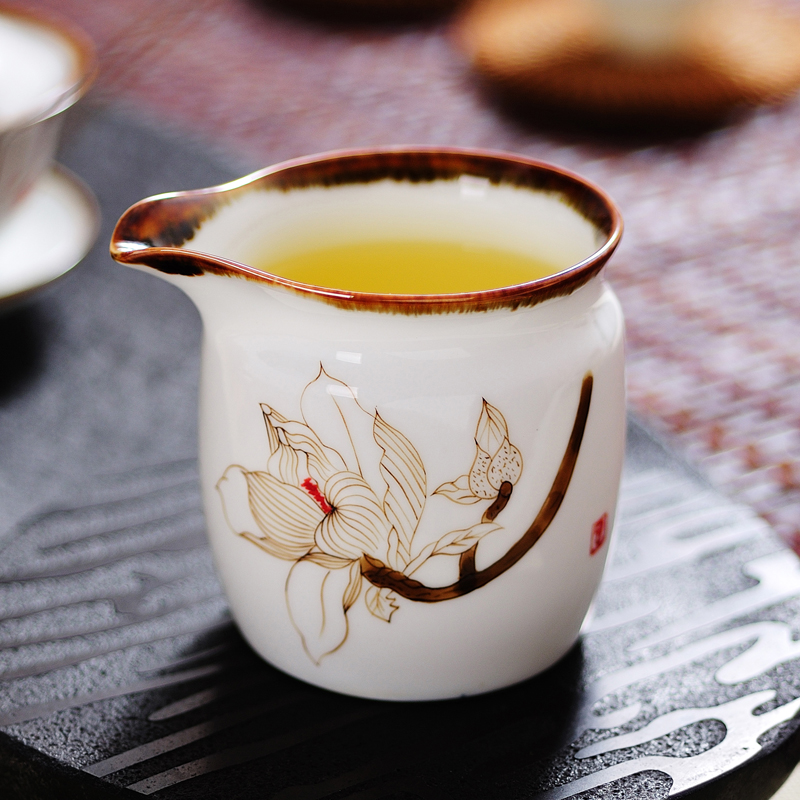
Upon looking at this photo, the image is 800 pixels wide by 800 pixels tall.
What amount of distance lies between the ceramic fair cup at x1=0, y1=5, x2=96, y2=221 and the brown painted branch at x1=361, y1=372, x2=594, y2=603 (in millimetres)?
325

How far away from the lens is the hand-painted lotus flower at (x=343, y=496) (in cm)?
32

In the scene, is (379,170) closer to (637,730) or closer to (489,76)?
(637,730)

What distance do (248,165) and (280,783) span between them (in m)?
0.49

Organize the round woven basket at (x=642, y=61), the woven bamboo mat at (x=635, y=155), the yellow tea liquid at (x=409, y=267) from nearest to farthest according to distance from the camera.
Answer: 1. the yellow tea liquid at (x=409, y=267)
2. the woven bamboo mat at (x=635, y=155)
3. the round woven basket at (x=642, y=61)

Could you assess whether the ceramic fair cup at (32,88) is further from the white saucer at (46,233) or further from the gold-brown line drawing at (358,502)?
the gold-brown line drawing at (358,502)

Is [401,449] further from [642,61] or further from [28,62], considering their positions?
[642,61]

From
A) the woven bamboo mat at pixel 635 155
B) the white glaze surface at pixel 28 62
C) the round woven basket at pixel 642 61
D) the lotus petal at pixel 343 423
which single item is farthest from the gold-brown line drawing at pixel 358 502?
the round woven basket at pixel 642 61

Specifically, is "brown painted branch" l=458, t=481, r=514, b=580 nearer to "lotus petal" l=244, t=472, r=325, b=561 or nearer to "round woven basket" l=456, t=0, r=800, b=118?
"lotus petal" l=244, t=472, r=325, b=561

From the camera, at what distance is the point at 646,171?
95 centimetres

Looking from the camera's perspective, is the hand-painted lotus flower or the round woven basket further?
the round woven basket

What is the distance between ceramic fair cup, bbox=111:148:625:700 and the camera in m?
0.31

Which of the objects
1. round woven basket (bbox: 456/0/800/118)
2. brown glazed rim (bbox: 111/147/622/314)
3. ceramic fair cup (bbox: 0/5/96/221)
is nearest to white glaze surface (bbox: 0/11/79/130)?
ceramic fair cup (bbox: 0/5/96/221)

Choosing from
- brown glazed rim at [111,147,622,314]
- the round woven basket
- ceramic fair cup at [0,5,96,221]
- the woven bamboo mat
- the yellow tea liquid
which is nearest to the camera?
brown glazed rim at [111,147,622,314]

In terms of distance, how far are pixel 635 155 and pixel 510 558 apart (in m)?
0.72
